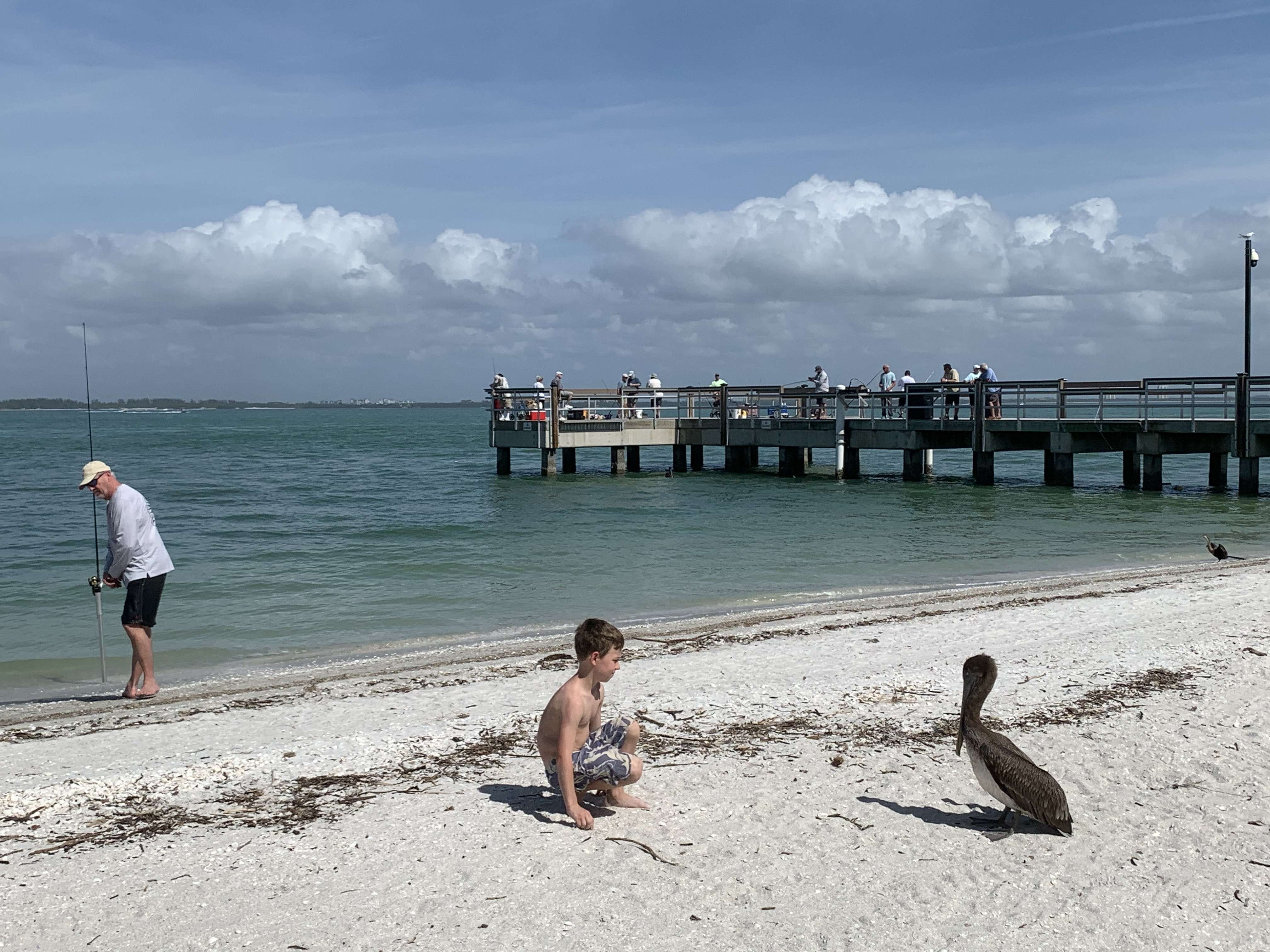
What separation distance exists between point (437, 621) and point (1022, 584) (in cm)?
790

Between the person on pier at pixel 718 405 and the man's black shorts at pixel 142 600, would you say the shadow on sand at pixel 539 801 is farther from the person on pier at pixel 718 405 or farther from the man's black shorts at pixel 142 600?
the person on pier at pixel 718 405

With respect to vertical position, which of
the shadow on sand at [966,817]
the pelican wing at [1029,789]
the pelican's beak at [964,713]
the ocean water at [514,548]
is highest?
the pelican's beak at [964,713]

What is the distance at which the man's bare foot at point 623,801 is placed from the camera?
5570 mm

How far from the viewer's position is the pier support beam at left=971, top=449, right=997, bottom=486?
3275cm

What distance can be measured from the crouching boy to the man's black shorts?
4421 millimetres

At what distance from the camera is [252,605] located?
14.7m

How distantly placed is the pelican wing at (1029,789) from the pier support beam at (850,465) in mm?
30643

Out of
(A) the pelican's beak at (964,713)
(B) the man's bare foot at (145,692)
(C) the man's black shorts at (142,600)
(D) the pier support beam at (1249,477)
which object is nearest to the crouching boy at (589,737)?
(A) the pelican's beak at (964,713)

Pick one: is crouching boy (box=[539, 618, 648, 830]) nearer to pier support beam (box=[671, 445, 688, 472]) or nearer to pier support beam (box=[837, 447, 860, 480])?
pier support beam (box=[837, 447, 860, 480])

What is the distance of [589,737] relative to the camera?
5449 millimetres

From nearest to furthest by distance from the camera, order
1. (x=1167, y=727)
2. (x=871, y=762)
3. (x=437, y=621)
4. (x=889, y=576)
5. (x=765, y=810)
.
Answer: (x=765, y=810), (x=871, y=762), (x=1167, y=727), (x=437, y=621), (x=889, y=576)

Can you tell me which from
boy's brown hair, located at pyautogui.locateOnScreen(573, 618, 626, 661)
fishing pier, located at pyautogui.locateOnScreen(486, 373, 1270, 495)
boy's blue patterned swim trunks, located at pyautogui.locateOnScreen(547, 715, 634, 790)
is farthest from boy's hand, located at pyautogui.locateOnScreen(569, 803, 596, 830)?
fishing pier, located at pyautogui.locateOnScreen(486, 373, 1270, 495)

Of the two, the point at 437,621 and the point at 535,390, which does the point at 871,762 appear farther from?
the point at 535,390

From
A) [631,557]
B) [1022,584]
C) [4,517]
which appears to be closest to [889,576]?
[1022,584]
